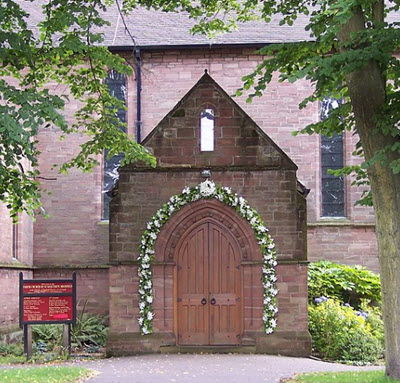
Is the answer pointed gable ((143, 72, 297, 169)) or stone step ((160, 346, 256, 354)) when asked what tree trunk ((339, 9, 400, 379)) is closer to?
pointed gable ((143, 72, 297, 169))

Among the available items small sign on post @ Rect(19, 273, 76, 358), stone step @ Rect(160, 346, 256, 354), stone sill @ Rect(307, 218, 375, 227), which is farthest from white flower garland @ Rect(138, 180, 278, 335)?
stone sill @ Rect(307, 218, 375, 227)

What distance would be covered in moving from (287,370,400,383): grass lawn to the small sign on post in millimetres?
5503

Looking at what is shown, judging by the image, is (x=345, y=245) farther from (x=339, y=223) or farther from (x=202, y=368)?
(x=202, y=368)

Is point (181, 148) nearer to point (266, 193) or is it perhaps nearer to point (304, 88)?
point (266, 193)

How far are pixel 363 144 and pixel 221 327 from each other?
644 cm

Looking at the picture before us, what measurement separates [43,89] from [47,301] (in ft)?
15.4

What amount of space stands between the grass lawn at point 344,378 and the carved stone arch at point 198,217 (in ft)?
13.9

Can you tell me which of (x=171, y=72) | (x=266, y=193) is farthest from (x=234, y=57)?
(x=266, y=193)

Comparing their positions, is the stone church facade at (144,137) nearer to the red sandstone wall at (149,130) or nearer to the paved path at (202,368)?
the red sandstone wall at (149,130)

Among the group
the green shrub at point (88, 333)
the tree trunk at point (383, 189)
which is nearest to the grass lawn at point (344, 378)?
the tree trunk at point (383, 189)

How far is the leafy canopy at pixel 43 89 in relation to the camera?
10391mm

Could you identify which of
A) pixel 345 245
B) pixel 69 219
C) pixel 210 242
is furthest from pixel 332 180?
pixel 69 219

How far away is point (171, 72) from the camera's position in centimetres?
2292

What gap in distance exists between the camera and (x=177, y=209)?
1648cm
